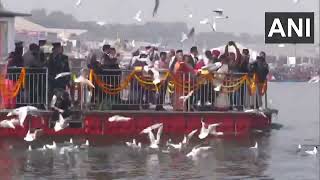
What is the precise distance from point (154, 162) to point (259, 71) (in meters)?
7.52

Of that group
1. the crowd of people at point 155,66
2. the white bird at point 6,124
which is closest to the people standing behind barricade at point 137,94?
the crowd of people at point 155,66

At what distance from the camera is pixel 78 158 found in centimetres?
1588

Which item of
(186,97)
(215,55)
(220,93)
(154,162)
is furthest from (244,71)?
(154,162)

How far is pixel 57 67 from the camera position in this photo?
1983cm

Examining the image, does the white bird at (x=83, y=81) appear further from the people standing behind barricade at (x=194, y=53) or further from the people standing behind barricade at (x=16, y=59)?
the people standing behind barricade at (x=194, y=53)

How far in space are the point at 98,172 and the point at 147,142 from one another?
173 inches

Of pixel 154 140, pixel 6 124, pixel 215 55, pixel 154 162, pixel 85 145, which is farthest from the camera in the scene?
pixel 215 55

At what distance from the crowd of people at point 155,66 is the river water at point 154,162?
1.52 m

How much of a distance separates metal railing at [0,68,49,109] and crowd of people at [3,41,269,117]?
88 millimetres

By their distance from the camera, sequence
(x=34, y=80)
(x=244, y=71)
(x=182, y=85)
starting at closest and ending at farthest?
(x=34, y=80)
(x=182, y=85)
(x=244, y=71)

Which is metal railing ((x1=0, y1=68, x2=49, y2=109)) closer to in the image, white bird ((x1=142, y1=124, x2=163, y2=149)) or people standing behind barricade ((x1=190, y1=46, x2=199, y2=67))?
white bird ((x1=142, y1=124, x2=163, y2=149))

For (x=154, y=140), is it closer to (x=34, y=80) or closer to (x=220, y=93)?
(x=220, y=93)

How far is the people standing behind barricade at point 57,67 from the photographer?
64.9 ft

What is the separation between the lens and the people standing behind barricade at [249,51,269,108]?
21531 mm
